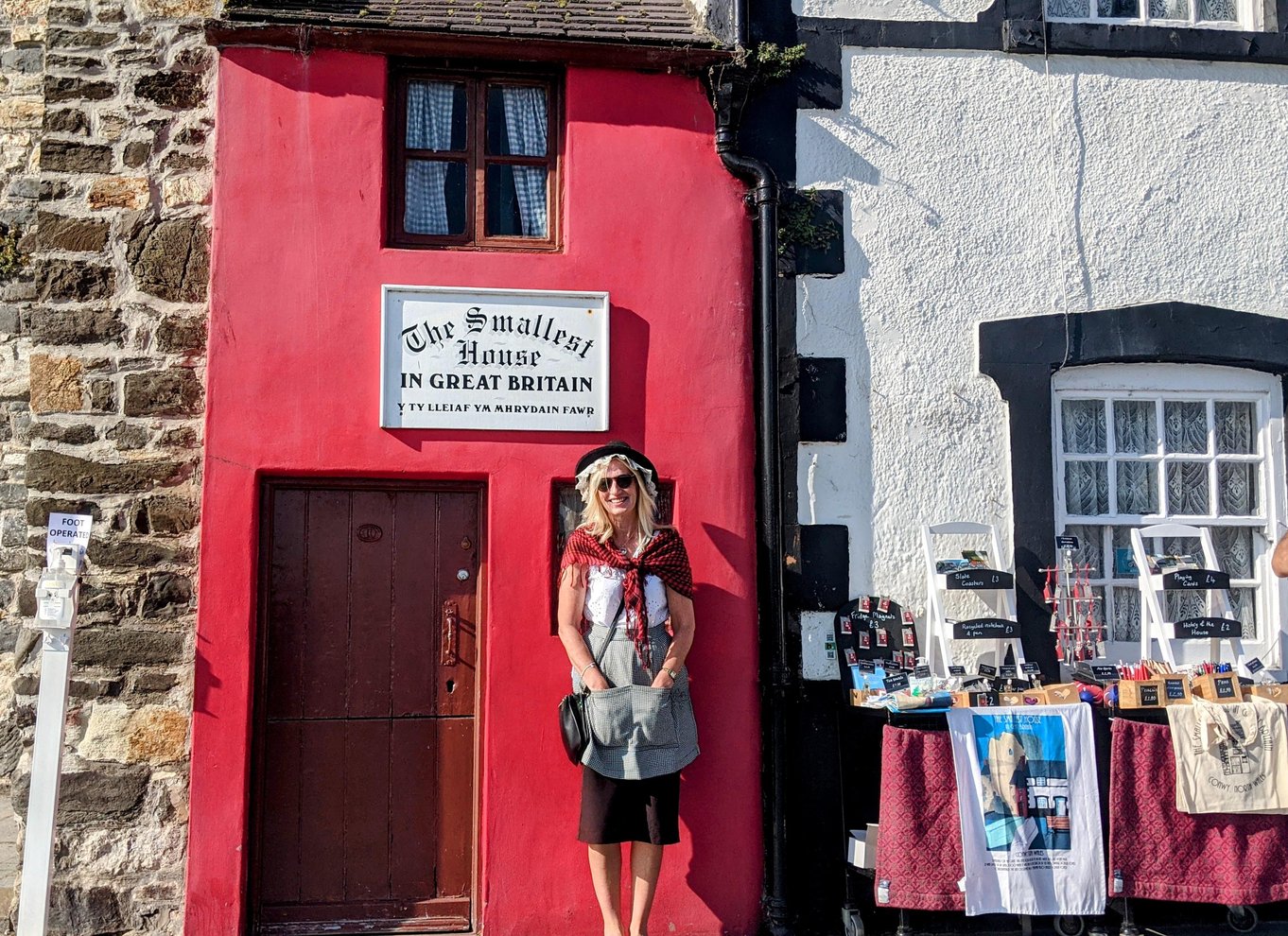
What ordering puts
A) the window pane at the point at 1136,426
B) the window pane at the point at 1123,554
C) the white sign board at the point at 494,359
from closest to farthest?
the white sign board at the point at 494,359 < the window pane at the point at 1123,554 < the window pane at the point at 1136,426

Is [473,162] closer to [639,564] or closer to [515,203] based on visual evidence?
[515,203]

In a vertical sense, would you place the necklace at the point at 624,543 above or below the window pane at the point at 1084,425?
below

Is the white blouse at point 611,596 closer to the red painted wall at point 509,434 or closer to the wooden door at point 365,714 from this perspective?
the red painted wall at point 509,434

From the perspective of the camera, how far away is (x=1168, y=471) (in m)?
6.16

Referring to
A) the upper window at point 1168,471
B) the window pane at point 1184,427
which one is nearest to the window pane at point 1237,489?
the upper window at point 1168,471

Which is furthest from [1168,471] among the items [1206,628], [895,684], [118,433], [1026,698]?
[118,433]

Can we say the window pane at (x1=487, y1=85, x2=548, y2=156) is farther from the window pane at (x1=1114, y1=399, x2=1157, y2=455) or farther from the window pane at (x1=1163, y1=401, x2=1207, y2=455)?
the window pane at (x1=1163, y1=401, x2=1207, y2=455)

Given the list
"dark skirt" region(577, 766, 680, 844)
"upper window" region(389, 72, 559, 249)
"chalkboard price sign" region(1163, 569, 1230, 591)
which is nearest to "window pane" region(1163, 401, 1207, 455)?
"chalkboard price sign" region(1163, 569, 1230, 591)

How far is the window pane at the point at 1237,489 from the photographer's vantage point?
245 inches

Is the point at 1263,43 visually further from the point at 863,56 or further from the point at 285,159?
the point at 285,159

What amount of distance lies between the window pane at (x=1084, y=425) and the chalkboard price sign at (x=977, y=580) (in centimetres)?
88

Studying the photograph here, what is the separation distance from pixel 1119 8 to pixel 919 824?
4.37 metres

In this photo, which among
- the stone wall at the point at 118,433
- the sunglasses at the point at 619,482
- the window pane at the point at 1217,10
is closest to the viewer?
the sunglasses at the point at 619,482

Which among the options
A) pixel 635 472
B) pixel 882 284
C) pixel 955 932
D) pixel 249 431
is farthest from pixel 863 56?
pixel 955 932
